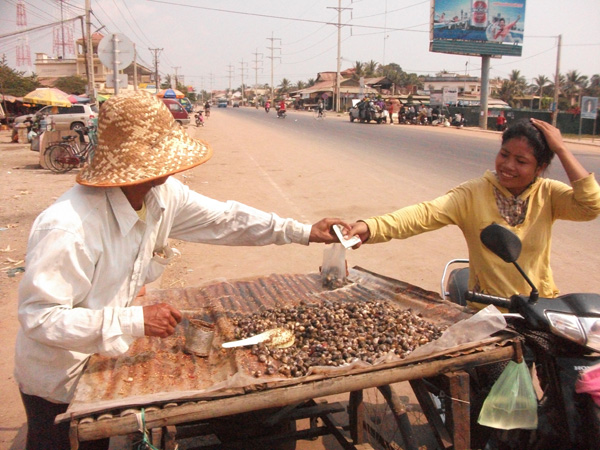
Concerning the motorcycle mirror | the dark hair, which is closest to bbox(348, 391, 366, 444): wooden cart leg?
the motorcycle mirror

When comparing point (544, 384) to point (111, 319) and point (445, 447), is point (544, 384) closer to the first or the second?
point (445, 447)

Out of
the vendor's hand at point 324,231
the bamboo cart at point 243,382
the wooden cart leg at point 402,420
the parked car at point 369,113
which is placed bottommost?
the wooden cart leg at point 402,420

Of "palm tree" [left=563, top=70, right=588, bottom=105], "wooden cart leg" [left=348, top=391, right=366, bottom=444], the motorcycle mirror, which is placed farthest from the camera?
"palm tree" [left=563, top=70, right=588, bottom=105]

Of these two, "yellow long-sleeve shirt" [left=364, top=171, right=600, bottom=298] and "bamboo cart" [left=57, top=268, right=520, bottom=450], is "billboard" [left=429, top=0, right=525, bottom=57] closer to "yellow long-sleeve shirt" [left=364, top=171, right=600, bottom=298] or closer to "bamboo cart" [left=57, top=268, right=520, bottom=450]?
"yellow long-sleeve shirt" [left=364, top=171, right=600, bottom=298]

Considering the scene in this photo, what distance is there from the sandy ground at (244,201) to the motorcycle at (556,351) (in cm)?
149

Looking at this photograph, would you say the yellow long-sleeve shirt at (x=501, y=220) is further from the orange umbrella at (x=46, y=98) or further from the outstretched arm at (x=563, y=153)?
the orange umbrella at (x=46, y=98)

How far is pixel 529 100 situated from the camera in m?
65.3

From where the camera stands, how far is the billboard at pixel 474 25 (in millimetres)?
38625

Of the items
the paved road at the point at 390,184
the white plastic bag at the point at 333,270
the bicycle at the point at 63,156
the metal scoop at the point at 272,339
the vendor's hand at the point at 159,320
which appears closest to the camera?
the vendor's hand at the point at 159,320

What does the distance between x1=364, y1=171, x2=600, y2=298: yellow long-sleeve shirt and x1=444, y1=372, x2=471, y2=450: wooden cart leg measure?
709mm

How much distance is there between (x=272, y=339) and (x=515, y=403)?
105cm

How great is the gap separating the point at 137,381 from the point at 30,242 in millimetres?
647

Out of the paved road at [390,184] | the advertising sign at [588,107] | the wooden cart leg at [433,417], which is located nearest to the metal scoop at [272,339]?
the wooden cart leg at [433,417]

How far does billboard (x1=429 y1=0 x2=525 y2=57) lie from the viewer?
38.6 metres
